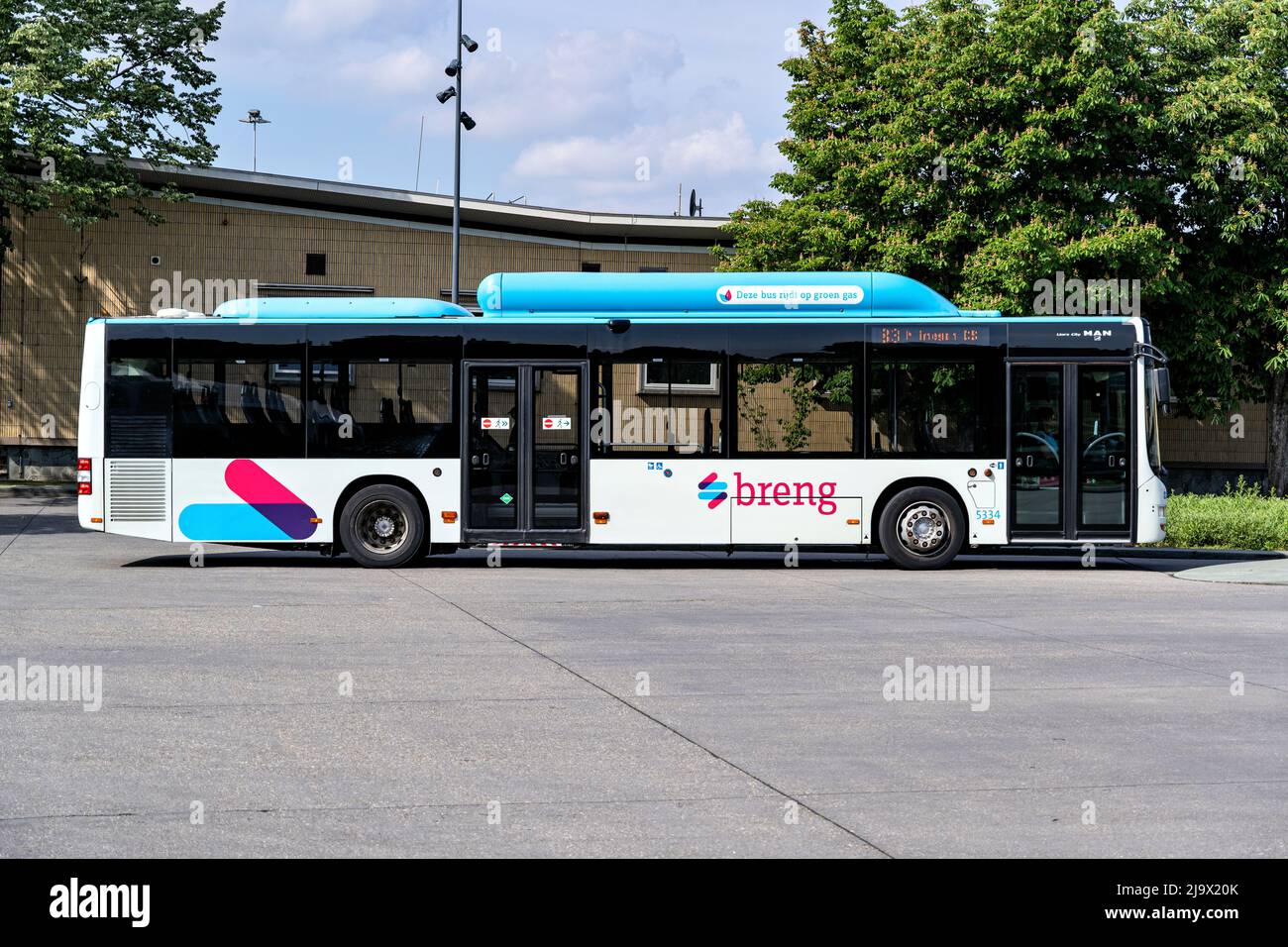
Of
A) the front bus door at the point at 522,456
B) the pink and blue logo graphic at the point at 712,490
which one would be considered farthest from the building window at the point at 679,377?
the pink and blue logo graphic at the point at 712,490

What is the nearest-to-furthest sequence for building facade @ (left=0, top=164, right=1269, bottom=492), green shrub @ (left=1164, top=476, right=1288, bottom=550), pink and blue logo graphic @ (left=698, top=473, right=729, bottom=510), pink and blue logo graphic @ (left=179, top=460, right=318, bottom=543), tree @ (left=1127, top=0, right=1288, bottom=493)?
1. pink and blue logo graphic @ (left=179, top=460, right=318, bottom=543)
2. pink and blue logo graphic @ (left=698, top=473, right=729, bottom=510)
3. green shrub @ (left=1164, top=476, right=1288, bottom=550)
4. tree @ (left=1127, top=0, right=1288, bottom=493)
5. building facade @ (left=0, top=164, right=1269, bottom=492)

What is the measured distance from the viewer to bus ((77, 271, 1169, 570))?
18.7 meters

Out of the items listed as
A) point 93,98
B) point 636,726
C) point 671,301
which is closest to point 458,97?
point 93,98

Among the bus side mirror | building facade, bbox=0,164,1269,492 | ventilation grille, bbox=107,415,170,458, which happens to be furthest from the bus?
building facade, bbox=0,164,1269,492

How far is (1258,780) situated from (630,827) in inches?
122

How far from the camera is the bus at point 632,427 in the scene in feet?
61.3

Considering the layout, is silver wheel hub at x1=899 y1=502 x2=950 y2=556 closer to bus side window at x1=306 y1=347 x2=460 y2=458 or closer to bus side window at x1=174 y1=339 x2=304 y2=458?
bus side window at x1=306 y1=347 x2=460 y2=458

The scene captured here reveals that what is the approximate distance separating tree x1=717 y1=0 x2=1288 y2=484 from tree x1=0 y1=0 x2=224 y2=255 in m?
13.7

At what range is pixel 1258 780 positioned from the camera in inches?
277

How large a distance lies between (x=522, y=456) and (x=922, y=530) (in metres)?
5.08

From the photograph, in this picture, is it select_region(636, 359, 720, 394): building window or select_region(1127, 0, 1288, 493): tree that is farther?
select_region(1127, 0, 1288, 493): tree

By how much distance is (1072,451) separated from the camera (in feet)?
61.7

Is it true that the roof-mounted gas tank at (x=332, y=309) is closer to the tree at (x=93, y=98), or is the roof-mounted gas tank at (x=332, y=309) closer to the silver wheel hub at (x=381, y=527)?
the silver wheel hub at (x=381, y=527)
